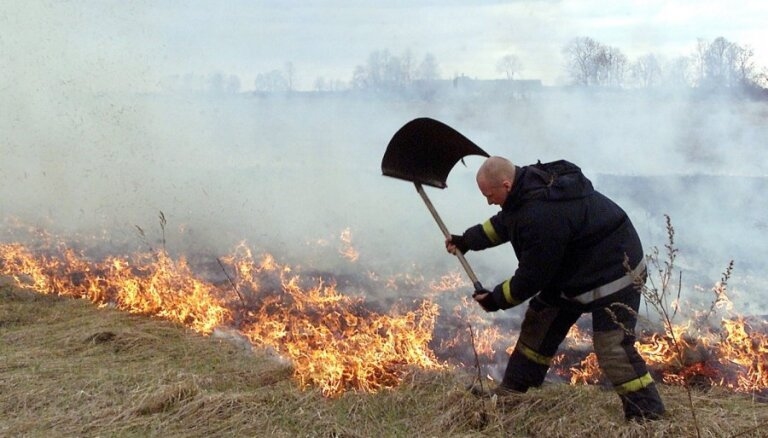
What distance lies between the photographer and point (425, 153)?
438cm

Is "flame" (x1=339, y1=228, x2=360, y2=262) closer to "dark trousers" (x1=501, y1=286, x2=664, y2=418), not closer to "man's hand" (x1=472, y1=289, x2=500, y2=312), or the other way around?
"man's hand" (x1=472, y1=289, x2=500, y2=312)

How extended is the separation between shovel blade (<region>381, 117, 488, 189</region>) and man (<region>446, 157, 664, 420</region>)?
0.68 m

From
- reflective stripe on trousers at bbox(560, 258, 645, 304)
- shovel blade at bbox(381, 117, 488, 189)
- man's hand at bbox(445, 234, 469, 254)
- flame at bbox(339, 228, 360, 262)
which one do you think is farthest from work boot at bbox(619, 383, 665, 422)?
flame at bbox(339, 228, 360, 262)

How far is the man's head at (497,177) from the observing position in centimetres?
351

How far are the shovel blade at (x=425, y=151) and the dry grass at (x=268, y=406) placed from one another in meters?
1.43

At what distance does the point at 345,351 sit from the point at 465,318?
4.70 feet

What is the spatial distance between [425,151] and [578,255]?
1369 mm

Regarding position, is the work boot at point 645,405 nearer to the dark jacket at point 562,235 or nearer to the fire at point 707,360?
the dark jacket at point 562,235

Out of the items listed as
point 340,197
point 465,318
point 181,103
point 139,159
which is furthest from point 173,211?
point 465,318

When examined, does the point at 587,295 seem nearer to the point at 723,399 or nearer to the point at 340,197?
the point at 723,399

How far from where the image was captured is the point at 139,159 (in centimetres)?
973

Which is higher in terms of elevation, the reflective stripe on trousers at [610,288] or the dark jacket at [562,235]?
the dark jacket at [562,235]

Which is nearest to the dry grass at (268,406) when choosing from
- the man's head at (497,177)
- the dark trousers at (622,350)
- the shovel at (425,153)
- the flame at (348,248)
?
the dark trousers at (622,350)

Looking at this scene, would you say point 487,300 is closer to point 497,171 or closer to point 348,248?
point 497,171
